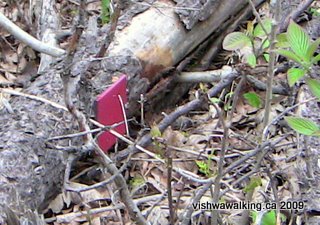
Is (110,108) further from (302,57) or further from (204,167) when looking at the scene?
(302,57)

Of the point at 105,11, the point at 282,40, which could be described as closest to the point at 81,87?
the point at 105,11

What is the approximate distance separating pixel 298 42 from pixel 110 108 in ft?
3.28

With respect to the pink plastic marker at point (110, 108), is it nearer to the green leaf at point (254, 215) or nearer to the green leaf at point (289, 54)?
the green leaf at point (254, 215)

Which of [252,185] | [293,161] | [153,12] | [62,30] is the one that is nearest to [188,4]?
[153,12]

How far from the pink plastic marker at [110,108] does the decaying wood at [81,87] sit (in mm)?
56

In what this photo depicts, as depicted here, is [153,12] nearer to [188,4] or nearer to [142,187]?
[188,4]

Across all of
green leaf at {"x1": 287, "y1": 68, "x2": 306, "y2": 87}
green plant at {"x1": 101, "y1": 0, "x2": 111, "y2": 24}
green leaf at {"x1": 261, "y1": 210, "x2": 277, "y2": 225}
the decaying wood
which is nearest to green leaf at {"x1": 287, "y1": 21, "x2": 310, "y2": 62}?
green leaf at {"x1": 287, "y1": 68, "x2": 306, "y2": 87}

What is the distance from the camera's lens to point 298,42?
2.06 m

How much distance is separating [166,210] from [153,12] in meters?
1.04

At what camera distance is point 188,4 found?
334 cm

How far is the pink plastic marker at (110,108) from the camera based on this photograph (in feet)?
9.10

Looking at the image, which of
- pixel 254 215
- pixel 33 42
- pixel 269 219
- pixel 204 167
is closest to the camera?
pixel 269 219

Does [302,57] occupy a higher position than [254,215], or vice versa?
[302,57]

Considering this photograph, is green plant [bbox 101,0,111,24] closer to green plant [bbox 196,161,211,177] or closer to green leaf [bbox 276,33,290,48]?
green plant [bbox 196,161,211,177]
